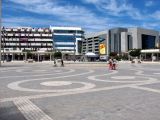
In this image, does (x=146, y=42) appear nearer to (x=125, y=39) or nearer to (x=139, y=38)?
(x=139, y=38)

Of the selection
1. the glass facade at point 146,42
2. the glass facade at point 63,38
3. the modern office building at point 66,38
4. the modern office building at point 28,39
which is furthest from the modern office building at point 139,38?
the modern office building at point 28,39

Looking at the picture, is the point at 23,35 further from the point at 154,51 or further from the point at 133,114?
the point at 133,114

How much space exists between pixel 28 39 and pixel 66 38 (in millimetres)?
19531

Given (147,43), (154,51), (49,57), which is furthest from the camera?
(147,43)

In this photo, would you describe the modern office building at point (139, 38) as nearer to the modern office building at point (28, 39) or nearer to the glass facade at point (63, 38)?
the glass facade at point (63, 38)

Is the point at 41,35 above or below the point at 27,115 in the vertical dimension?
above

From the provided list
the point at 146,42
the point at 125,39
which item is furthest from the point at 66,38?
the point at 146,42

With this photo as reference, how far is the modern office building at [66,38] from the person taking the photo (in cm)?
15125

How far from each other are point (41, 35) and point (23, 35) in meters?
9.05

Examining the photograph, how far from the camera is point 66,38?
511ft

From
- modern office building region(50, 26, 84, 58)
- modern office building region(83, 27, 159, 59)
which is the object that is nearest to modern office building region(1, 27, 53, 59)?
modern office building region(50, 26, 84, 58)

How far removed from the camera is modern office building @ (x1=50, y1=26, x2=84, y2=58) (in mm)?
151250

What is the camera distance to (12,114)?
8.93 m

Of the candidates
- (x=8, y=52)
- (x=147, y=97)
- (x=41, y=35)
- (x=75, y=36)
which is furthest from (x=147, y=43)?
(x=147, y=97)
